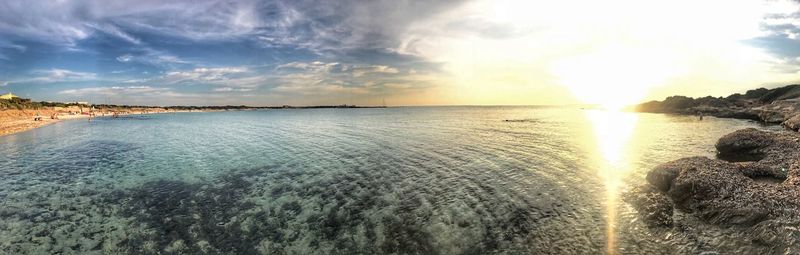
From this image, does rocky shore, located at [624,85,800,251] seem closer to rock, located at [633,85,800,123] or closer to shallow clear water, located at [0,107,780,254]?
shallow clear water, located at [0,107,780,254]

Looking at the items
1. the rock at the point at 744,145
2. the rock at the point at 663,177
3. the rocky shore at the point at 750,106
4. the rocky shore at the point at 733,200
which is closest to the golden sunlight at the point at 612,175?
the rocky shore at the point at 733,200

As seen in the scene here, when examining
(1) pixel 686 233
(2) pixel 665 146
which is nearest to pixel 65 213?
(1) pixel 686 233

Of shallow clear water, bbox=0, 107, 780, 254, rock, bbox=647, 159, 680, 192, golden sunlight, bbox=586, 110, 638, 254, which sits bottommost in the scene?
shallow clear water, bbox=0, 107, 780, 254

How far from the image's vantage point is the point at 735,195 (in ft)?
42.8

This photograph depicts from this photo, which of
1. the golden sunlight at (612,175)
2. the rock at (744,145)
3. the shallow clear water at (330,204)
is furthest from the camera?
the rock at (744,145)

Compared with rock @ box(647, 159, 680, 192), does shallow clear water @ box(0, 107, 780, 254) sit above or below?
below

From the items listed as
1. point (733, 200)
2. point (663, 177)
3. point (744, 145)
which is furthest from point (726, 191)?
point (744, 145)

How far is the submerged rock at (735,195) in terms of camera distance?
34.9ft

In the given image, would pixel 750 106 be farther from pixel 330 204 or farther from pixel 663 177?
pixel 330 204

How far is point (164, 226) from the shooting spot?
13617 mm

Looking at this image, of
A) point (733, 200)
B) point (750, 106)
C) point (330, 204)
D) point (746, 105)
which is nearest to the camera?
point (733, 200)

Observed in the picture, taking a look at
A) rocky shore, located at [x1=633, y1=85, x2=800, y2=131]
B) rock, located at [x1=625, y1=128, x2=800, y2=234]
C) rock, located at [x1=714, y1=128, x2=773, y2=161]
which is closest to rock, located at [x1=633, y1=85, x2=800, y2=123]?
rocky shore, located at [x1=633, y1=85, x2=800, y2=131]

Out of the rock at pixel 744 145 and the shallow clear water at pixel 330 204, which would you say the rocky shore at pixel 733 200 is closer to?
the rock at pixel 744 145

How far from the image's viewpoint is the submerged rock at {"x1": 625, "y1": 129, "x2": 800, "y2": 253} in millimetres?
10648
